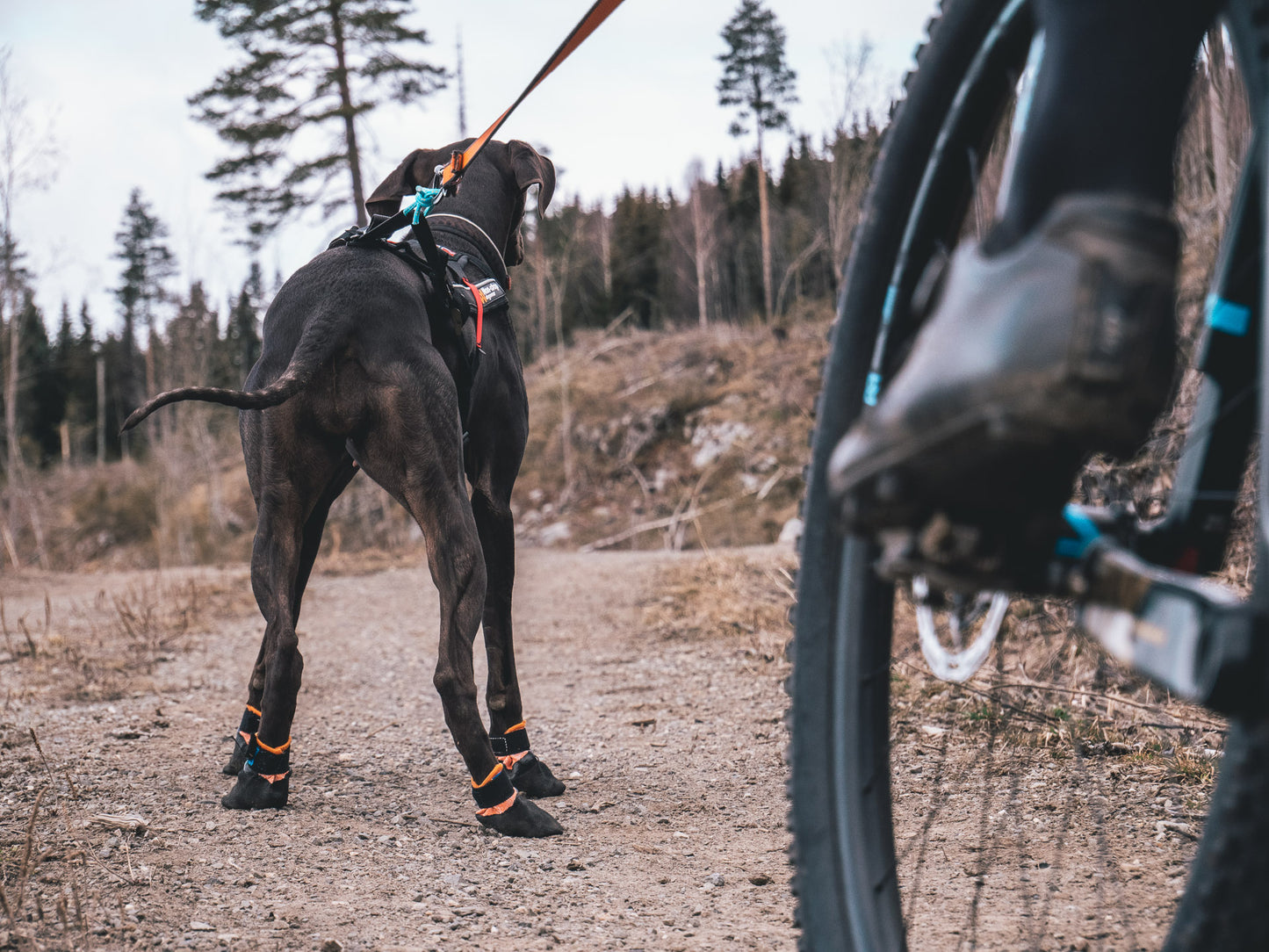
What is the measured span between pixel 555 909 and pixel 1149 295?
190 cm

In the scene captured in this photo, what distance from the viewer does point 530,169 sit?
383 cm

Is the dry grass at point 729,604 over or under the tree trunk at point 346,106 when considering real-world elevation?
under

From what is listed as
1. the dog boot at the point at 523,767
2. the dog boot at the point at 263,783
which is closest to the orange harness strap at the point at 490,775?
the dog boot at the point at 523,767

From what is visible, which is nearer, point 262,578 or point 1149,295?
point 1149,295

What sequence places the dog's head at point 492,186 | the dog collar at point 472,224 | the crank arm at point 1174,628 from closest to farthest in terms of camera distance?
the crank arm at point 1174,628 < the dog collar at point 472,224 < the dog's head at point 492,186

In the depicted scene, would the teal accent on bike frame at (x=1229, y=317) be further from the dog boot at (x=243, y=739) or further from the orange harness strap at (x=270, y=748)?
the dog boot at (x=243, y=739)

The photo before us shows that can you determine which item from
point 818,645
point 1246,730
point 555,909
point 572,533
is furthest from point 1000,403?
point 572,533

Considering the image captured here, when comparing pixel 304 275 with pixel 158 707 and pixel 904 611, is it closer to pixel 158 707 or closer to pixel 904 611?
pixel 158 707

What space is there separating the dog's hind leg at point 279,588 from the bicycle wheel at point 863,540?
1803mm

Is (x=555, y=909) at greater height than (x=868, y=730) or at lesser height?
lesser

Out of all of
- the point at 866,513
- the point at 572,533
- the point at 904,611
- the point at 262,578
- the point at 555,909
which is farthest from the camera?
the point at 572,533

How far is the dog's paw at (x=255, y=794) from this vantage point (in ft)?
9.11

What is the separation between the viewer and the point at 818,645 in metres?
1.35

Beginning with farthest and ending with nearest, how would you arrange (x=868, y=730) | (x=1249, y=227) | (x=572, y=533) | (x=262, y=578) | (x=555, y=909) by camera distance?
1. (x=572, y=533)
2. (x=262, y=578)
3. (x=555, y=909)
4. (x=868, y=730)
5. (x=1249, y=227)
